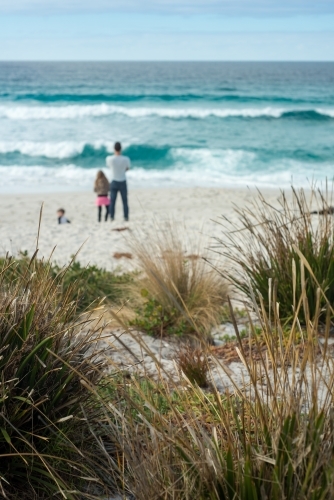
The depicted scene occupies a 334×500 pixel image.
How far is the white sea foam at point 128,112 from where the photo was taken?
40.6 m

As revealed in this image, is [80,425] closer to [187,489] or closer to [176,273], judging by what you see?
[187,489]

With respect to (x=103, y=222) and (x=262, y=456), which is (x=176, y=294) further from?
(x=103, y=222)

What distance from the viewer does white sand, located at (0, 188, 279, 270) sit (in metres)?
9.63

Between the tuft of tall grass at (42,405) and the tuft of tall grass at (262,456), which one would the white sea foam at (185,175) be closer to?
the tuft of tall grass at (42,405)

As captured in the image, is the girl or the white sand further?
the girl

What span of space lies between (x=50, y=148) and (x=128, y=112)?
1239cm

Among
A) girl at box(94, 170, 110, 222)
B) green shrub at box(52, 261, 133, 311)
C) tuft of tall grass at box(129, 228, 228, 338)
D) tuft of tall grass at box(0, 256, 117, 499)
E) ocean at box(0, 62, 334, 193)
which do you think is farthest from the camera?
ocean at box(0, 62, 334, 193)

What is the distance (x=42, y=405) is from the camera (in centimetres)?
265

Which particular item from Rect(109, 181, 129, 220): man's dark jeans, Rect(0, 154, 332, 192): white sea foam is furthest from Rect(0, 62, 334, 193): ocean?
Rect(109, 181, 129, 220): man's dark jeans

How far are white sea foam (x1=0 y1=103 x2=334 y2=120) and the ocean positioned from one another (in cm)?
7

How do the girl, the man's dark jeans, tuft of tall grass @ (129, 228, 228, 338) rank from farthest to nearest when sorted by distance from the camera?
1. the girl
2. the man's dark jeans
3. tuft of tall grass @ (129, 228, 228, 338)

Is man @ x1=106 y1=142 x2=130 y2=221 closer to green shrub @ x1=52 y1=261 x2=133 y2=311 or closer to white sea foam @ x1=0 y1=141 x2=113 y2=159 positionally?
green shrub @ x1=52 y1=261 x2=133 y2=311

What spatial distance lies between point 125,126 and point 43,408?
35.4 m

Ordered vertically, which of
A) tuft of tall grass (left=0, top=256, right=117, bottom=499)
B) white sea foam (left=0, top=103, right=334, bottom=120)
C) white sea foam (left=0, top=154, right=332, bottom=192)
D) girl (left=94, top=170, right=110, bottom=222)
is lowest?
white sea foam (left=0, top=154, right=332, bottom=192)
